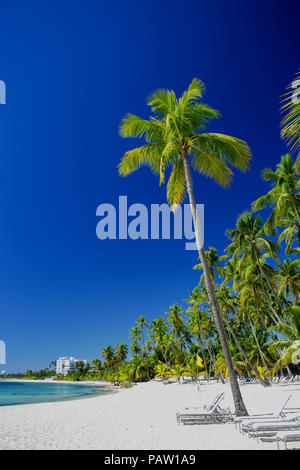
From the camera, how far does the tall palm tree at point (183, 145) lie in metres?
9.23

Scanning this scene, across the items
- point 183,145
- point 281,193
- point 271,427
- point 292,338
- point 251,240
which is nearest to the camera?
point 271,427

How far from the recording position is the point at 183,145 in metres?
9.55

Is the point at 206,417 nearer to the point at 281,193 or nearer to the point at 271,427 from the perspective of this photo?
the point at 271,427

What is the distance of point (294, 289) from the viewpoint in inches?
930

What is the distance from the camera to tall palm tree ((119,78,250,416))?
9.23 metres

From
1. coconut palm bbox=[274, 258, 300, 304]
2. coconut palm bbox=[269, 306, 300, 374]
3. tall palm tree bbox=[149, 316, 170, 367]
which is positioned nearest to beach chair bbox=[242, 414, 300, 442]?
coconut palm bbox=[269, 306, 300, 374]

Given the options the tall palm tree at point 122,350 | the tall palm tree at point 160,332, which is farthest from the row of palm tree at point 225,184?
the tall palm tree at point 122,350

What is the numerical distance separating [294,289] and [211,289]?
63.6 ft

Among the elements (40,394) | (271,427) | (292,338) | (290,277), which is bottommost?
(40,394)

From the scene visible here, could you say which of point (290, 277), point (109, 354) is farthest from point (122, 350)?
point (290, 277)

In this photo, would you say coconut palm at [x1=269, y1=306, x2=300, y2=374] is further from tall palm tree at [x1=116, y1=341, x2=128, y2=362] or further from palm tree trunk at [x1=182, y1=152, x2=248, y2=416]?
tall palm tree at [x1=116, y1=341, x2=128, y2=362]

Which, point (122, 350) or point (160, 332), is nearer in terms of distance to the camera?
point (160, 332)
